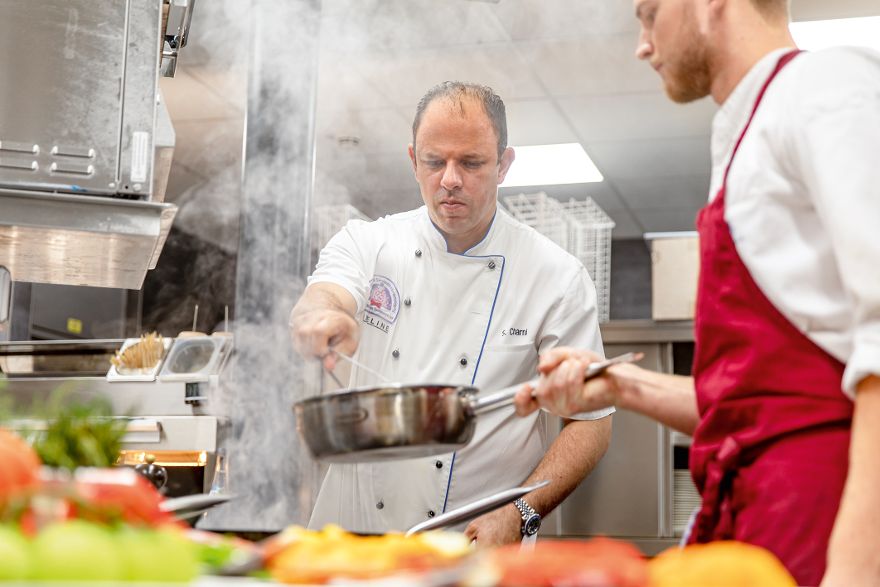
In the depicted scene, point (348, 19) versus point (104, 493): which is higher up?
point (348, 19)

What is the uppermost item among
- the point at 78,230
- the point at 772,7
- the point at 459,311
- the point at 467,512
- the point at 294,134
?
the point at 294,134

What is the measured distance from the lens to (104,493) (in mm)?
770

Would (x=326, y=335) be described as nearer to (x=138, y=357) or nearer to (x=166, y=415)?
(x=166, y=415)

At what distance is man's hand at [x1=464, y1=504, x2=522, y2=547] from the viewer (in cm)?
197

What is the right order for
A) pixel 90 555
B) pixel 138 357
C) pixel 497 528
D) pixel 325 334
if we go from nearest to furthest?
pixel 90 555
pixel 325 334
pixel 497 528
pixel 138 357

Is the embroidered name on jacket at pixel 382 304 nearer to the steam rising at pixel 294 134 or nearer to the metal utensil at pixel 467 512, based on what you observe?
the steam rising at pixel 294 134

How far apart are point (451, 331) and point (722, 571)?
A: 1.72 metres

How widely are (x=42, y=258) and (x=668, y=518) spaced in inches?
125

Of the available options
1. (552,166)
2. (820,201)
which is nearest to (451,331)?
(820,201)

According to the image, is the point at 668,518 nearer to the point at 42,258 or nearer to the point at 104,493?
the point at 42,258

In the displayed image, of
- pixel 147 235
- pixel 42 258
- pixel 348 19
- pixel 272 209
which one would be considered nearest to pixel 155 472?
pixel 147 235

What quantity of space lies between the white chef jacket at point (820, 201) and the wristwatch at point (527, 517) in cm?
100

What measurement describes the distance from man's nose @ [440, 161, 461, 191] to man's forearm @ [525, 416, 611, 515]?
0.61 m

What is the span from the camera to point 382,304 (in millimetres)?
2465
